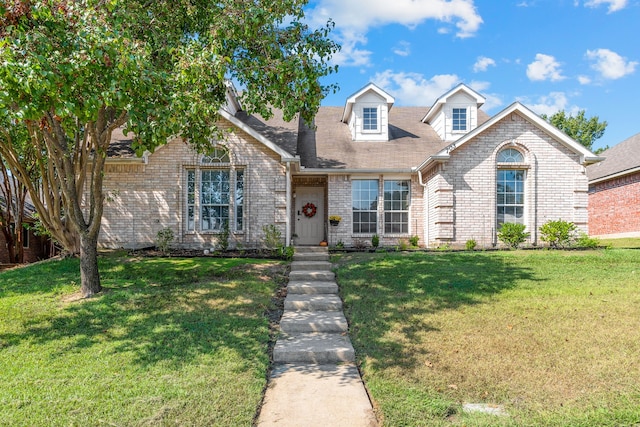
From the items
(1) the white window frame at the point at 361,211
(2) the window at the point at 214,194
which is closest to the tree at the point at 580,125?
(1) the white window frame at the point at 361,211

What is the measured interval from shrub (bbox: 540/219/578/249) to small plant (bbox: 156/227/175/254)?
11612mm

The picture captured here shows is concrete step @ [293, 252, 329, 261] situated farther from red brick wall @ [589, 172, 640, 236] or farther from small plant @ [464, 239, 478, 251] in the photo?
red brick wall @ [589, 172, 640, 236]

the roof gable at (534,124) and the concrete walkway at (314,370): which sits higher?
the roof gable at (534,124)

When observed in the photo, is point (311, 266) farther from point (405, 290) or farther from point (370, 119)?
point (370, 119)

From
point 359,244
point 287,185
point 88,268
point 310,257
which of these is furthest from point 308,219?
point 88,268

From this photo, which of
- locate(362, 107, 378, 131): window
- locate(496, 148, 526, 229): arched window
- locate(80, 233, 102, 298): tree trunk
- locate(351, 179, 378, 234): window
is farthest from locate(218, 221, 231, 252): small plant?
locate(496, 148, 526, 229): arched window

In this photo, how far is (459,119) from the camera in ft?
53.4

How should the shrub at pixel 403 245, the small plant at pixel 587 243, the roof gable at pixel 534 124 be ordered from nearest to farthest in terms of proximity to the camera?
1. the small plant at pixel 587 243
2. the roof gable at pixel 534 124
3. the shrub at pixel 403 245

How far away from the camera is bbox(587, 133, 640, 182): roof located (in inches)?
704

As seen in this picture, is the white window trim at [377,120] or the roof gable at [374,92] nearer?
the roof gable at [374,92]

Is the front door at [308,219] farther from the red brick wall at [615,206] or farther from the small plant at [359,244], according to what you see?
the red brick wall at [615,206]

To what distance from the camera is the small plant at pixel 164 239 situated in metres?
12.4

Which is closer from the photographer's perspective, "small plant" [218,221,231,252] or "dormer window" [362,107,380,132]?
"small plant" [218,221,231,252]

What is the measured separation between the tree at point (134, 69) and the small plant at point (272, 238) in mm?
4719
